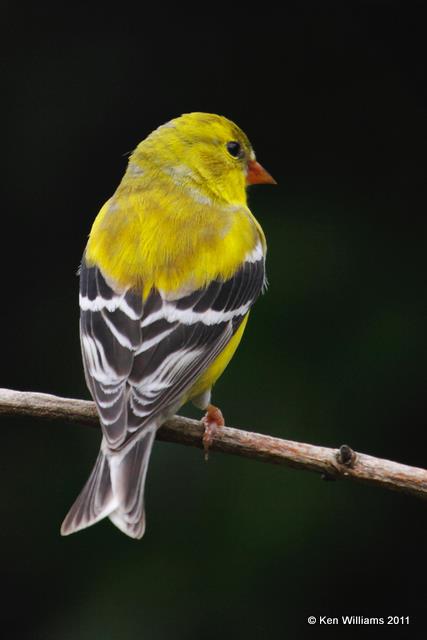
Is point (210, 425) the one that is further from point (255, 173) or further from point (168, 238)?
point (255, 173)

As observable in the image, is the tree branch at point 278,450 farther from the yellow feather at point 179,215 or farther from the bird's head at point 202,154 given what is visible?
the bird's head at point 202,154

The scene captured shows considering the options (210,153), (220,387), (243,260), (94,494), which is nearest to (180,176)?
(210,153)

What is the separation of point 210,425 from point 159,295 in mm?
477

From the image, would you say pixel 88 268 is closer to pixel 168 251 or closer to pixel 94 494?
pixel 168 251

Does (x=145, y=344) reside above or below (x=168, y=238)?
below

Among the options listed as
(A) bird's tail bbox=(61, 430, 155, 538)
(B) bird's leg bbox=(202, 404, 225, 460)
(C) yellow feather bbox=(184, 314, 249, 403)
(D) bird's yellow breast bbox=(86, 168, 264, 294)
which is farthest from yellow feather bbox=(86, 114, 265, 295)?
(A) bird's tail bbox=(61, 430, 155, 538)

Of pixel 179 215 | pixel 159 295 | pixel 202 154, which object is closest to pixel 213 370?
pixel 159 295

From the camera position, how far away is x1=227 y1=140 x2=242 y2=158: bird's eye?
15.3 ft

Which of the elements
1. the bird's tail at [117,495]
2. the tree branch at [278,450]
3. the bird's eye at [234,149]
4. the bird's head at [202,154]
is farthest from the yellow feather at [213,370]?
the bird's eye at [234,149]

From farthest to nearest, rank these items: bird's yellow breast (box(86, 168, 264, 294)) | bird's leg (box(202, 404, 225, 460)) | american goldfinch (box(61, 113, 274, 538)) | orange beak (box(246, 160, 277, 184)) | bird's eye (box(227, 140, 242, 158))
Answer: orange beak (box(246, 160, 277, 184)) < bird's eye (box(227, 140, 242, 158)) < bird's yellow breast (box(86, 168, 264, 294)) < bird's leg (box(202, 404, 225, 460)) < american goldfinch (box(61, 113, 274, 538))

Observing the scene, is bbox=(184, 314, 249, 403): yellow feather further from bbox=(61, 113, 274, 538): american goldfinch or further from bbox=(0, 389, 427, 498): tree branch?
bbox=(0, 389, 427, 498): tree branch

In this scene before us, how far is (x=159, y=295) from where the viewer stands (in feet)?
11.8

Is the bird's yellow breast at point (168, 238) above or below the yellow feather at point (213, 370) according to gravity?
above

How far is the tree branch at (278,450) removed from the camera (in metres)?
3.15
